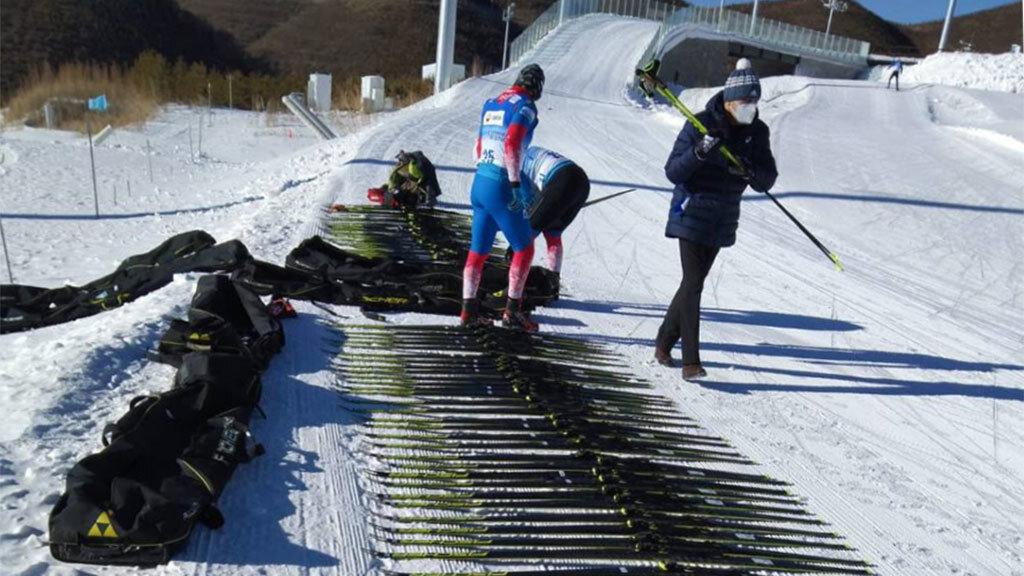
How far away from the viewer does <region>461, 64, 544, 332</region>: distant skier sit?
486 centimetres

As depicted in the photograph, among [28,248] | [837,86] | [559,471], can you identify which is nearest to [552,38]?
[837,86]

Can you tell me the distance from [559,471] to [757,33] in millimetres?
44427

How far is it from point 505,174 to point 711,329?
2.52m

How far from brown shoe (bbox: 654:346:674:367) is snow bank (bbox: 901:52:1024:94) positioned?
31.3 metres

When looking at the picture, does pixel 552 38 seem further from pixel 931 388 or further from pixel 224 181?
pixel 931 388

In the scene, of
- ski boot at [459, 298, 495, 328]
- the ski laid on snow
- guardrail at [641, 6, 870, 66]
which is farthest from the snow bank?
the ski laid on snow

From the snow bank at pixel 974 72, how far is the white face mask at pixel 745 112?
31.4m

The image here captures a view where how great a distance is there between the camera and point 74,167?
16.1m

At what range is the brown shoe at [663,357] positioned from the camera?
5246 millimetres

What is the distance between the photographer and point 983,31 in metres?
76.8

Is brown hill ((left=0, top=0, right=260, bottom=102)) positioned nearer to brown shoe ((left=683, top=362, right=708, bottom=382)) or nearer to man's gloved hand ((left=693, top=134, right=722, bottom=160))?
brown shoe ((left=683, top=362, right=708, bottom=382))

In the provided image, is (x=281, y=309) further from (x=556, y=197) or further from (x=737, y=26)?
(x=737, y=26)

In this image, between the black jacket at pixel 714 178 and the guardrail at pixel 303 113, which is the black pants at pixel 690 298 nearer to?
the black jacket at pixel 714 178

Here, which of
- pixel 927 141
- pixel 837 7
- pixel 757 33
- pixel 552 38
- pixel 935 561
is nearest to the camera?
pixel 935 561
